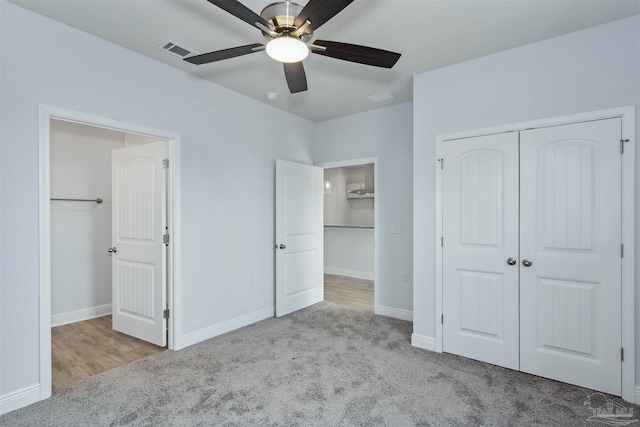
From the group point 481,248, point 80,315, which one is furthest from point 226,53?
point 80,315

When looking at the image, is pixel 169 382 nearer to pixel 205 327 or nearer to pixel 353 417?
pixel 205 327

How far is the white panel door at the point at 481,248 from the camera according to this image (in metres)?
2.83

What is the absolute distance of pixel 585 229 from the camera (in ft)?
8.25

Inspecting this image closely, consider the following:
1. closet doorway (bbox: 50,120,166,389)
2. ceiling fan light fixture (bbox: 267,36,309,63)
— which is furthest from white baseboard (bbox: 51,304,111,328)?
ceiling fan light fixture (bbox: 267,36,309,63)

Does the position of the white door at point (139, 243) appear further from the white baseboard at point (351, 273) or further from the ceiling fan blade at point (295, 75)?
the white baseboard at point (351, 273)

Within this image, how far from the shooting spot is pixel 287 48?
1818 mm

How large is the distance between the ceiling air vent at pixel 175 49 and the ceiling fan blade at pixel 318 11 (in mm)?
1489

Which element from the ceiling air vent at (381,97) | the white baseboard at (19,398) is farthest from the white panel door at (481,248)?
the white baseboard at (19,398)

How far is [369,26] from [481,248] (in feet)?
6.82

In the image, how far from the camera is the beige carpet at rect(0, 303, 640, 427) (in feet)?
7.00

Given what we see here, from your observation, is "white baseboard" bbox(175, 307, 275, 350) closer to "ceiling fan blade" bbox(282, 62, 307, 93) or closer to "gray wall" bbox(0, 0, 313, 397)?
"gray wall" bbox(0, 0, 313, 397)

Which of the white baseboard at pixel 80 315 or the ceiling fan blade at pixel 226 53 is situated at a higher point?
the ceiling fan blade at pixel 226 53

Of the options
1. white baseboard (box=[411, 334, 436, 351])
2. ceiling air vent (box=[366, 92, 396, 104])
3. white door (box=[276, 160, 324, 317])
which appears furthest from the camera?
white door (box=[276, 160, 324, 317])

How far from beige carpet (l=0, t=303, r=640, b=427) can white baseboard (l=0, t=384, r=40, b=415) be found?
0.05 meters
